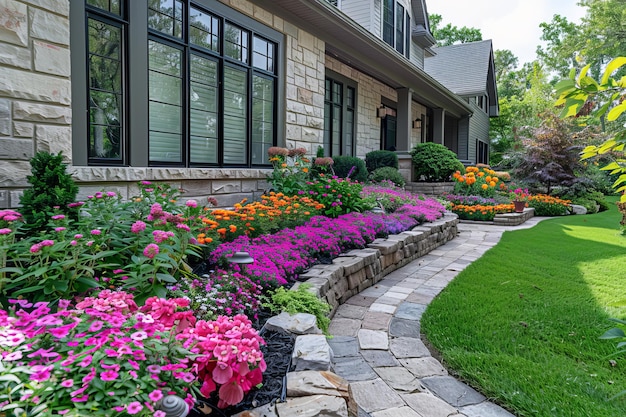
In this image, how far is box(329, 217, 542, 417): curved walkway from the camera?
7.12 feet

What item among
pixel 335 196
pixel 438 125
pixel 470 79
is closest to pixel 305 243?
pixel 335 196

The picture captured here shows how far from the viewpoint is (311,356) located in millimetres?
2006

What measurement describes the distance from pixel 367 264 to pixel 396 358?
1638mm

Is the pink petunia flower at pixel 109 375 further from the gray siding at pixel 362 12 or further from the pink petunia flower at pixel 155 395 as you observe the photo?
the gray siding at pixel 362 12

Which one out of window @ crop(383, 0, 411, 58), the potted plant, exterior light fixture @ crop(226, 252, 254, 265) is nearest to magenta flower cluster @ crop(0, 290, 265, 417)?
exterior light fixture @ crop(226, 252, 254, 265)

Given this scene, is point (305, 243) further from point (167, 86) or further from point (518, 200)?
point (518, 200)

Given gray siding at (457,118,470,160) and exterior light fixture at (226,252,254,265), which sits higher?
gray siding at (457,118,470,160)

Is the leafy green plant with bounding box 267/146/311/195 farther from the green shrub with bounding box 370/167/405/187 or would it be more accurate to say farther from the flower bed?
the green shrub with bounding box 370/167/405/187

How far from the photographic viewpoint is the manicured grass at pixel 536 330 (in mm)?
2256

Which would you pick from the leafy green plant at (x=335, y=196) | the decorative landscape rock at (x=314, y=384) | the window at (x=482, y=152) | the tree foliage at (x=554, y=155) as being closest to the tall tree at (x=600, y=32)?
the window at (x=482, y=152)

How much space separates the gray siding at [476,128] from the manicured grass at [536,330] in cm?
1536

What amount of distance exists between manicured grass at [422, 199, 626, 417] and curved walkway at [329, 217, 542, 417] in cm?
12

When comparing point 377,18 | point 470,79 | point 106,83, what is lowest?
point 106,83

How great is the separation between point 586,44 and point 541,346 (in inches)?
1077
